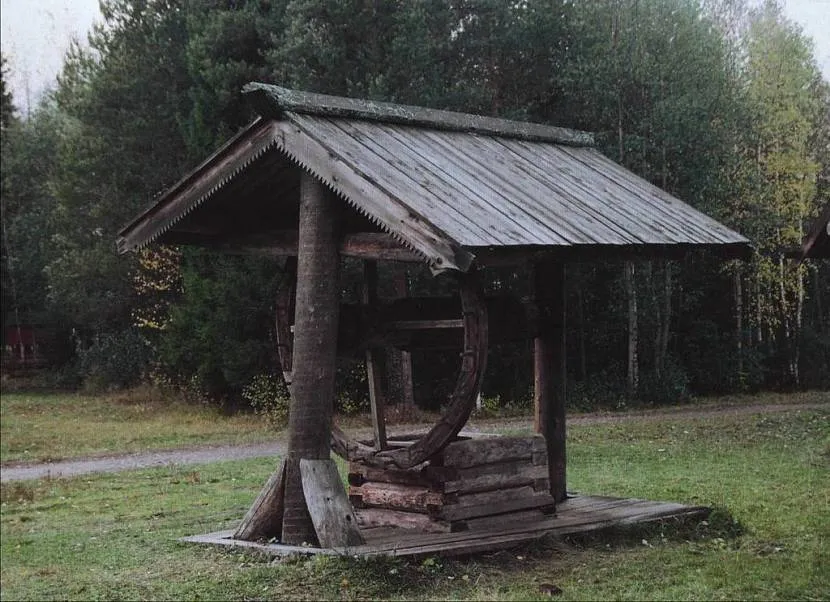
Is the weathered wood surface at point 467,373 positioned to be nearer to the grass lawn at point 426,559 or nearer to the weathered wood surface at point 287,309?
the grass lawn at point 426,559

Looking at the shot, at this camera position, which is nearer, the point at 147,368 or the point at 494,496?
the point at 494,496

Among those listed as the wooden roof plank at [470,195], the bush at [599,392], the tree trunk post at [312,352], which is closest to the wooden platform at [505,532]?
the tree trunk post at [312,352]

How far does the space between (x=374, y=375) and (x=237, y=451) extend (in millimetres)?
9046

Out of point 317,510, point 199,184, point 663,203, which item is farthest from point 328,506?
point 663,203

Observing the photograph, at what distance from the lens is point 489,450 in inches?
392

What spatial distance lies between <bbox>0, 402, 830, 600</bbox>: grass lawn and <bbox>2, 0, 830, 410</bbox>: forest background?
36.6ft

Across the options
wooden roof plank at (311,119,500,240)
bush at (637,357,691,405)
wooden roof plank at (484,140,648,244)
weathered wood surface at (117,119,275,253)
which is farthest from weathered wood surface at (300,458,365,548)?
bush at (637,357,691,405)

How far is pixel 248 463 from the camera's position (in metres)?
17.2

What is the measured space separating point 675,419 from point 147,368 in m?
13.0

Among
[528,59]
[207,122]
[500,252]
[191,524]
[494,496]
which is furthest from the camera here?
[528,59]

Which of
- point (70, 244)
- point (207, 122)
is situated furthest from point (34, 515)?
point (70, 244)

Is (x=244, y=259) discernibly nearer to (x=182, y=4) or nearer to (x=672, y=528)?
(x=182, y=4)

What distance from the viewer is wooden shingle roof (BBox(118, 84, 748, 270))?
8656 mm

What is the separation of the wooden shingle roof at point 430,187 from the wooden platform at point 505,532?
7.54ft
